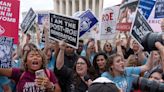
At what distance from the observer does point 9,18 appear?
18.6 ft

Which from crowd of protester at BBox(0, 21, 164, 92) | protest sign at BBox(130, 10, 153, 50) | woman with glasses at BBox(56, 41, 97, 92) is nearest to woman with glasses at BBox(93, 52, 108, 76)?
crowd of protester at BBox(0, 21, 164, 92)

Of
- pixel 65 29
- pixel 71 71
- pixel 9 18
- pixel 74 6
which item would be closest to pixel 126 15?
pixel 65 29

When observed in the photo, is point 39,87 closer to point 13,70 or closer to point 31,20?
point 13,70

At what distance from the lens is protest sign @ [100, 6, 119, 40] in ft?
29.1

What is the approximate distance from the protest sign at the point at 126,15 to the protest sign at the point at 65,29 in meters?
1.82

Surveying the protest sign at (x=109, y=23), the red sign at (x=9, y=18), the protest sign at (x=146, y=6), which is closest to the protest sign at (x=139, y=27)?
the protest sign at (x=146, y=6)

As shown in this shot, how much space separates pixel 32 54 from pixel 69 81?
112cm

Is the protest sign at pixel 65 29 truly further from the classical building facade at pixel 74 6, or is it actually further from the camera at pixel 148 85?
the classical building facade at pixel 74 6

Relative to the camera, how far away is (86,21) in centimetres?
915

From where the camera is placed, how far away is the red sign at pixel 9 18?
5.55 metres

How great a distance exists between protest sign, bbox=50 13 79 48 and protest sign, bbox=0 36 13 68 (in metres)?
1.21

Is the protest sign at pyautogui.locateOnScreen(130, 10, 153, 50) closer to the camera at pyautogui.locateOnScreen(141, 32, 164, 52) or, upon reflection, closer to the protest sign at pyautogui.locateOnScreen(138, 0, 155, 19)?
the protest sign at pyautogui.locateOnScreen(138, 0, 155, 19)

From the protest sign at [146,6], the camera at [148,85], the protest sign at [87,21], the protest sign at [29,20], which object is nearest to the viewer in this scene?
the camera at [148,85]

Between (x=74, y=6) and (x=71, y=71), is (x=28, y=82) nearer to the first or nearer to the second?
(x=71, y=71)
